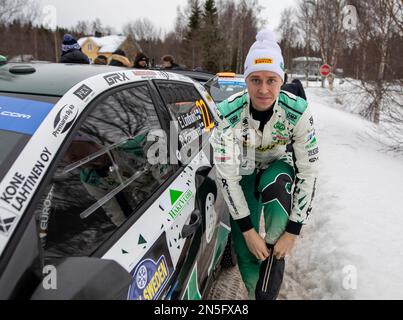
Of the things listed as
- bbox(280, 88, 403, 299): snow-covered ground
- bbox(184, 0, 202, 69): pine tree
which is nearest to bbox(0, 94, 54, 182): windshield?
bbox(280, 88, 403, 299): snow-covered ground

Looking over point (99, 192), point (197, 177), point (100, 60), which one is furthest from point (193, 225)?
point (100, 60)

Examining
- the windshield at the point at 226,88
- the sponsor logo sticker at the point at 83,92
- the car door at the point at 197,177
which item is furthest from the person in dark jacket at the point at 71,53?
the sponsor logo sticker at the point at 83,92

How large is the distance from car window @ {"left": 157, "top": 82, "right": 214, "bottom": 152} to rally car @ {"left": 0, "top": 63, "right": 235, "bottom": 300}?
3 cm

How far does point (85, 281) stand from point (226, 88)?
575 centimetres

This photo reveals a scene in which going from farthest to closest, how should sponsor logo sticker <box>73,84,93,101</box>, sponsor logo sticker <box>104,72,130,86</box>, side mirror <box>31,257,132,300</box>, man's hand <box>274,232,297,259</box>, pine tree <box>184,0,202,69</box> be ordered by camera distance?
pine tree <box>184,0,202,69</box>, man's hand <box>274,232,297,259</box>, sponsor logo sticker <box>104,72,130,86</box>, sponsor logo sticker <box>73,84,93,101</box>, side mirror <box>31,257,132,300</box>

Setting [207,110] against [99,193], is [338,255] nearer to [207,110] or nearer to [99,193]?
[207,110]

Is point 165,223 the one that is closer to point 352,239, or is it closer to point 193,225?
point 193,225

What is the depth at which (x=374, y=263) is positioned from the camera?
9.54ft

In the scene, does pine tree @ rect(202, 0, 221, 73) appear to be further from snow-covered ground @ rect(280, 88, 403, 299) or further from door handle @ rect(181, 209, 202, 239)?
door handle @ rect(181, 209, 202, 239)

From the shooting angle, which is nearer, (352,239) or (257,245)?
(257,245)

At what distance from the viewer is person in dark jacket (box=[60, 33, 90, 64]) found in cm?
526

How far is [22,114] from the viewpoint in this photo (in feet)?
4.53
